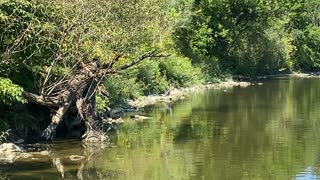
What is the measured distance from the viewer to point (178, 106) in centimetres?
4462

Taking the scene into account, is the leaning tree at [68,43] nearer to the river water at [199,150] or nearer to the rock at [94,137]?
the rock at [94,137]

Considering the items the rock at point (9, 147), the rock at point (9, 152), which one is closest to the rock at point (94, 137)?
the rock at point (9, 152)

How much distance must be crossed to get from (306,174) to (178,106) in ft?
76.3

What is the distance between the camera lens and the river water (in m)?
21.7

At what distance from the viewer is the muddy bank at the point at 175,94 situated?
45000 mm

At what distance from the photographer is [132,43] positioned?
3014cm

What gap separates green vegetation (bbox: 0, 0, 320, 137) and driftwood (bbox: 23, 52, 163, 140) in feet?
0.91

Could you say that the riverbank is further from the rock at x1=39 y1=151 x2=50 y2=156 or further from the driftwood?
the rock at x1=39 y1=151 x2=50 y2=156

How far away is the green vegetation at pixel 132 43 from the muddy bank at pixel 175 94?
730 millimetres

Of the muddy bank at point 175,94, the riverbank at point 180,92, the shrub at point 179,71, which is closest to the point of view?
the muddy bank at point 175,94

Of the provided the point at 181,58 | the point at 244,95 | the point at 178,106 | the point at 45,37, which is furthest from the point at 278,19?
the point at 45,37

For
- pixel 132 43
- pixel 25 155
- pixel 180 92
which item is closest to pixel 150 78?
pixel 180 92

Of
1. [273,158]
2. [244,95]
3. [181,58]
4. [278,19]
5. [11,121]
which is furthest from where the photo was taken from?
[278,19]

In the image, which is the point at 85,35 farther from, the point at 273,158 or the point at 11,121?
the point at 273,158
